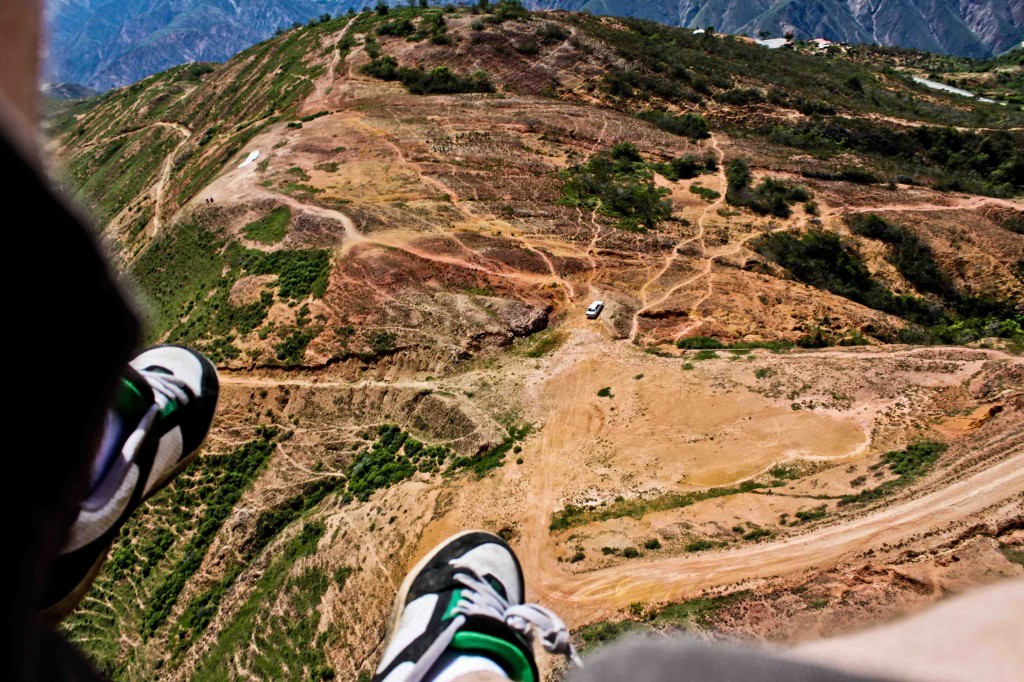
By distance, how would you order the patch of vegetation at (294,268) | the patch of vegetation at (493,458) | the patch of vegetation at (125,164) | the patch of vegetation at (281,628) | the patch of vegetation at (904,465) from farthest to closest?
the patch of vegetation at (125,164) < the patch of vegetation at (294,268) < the patch of vegetation at (493,458) < the patch of vegetation at (281,628) < the patch of vegetation at (904,465)

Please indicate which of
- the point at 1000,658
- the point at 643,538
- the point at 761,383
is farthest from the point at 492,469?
the point at 1000,658

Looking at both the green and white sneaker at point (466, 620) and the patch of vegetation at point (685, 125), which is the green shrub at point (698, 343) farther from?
the patch of vegetation at point (685, 125)

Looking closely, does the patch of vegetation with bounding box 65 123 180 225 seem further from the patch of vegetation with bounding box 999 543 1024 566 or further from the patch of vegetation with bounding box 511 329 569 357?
the patch of vegetation with bounding box 999 543 1024 566

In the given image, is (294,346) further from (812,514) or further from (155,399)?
(812,514)

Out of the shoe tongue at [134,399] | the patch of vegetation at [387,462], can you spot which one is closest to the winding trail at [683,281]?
the patch of vegetation at [387,462]

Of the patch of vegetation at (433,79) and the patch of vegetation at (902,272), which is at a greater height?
the patch of vegetation at (433,79)

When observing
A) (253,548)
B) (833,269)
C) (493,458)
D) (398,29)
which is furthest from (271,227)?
(398,29)
